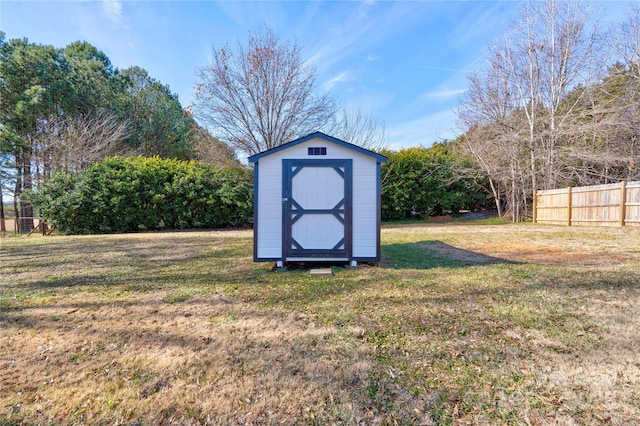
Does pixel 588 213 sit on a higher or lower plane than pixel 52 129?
lower

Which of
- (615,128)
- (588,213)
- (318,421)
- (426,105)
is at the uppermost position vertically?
(426,105)

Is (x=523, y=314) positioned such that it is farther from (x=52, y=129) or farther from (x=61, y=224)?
(x=52, y=129)

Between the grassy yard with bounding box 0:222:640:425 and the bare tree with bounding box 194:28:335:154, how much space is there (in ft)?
36.0

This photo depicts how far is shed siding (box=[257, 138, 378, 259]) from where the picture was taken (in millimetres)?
5129

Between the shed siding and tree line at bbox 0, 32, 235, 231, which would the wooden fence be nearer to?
the shed siding

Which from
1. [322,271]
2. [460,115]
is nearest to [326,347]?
[322,271]

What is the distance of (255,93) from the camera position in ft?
46.7

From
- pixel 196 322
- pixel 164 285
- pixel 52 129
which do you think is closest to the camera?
pixel 196 322

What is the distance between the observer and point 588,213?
36.3 feet

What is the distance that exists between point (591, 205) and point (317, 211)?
1154 centimetres

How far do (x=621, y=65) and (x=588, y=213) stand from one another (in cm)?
812

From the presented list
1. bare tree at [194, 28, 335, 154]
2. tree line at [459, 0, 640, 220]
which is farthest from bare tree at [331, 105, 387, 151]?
tree line at [459, 0, 640, 220]

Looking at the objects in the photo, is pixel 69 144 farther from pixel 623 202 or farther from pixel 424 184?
pixel 623 202

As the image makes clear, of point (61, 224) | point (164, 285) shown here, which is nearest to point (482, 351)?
point (164, 285)
